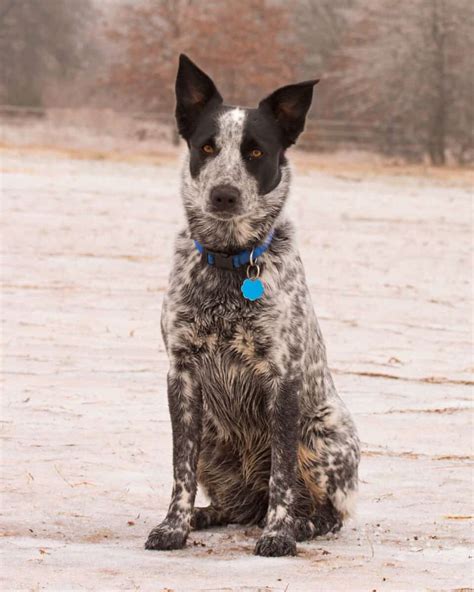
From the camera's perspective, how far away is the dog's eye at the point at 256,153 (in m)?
5.30

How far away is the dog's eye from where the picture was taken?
530cm

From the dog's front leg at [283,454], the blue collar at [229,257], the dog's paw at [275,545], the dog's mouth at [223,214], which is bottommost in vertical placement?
the dog's paw at [275,545]

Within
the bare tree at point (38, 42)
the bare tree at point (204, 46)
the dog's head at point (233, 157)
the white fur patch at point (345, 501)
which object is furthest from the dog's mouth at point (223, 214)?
the bare tree at point (38, 42)

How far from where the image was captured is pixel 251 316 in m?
5.21

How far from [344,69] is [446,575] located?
121ft

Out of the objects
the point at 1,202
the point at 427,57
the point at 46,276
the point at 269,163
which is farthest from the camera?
the point at 427,57

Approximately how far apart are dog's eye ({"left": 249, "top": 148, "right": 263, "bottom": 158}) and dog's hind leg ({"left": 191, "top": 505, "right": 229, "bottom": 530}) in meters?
1.59

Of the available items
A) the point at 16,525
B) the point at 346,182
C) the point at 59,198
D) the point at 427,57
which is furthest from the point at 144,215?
the point at 427,57

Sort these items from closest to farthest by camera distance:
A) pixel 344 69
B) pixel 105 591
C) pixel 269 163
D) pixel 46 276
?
1. pixel 105 591
2. pixel 269 163
3. pixel 46 276
4. pixel 344 69

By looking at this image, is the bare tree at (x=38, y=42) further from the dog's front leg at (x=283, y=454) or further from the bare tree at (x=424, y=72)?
the dog's front leg at (x=283, y=454)

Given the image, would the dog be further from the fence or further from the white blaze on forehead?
the fence

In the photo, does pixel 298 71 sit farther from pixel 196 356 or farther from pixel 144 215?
pixel 196 356

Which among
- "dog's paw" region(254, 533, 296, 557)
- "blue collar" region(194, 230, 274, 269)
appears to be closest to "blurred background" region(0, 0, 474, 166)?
"blue collar" region(194, 230, 274, 269)

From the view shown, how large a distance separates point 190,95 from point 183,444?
4.87 ft
